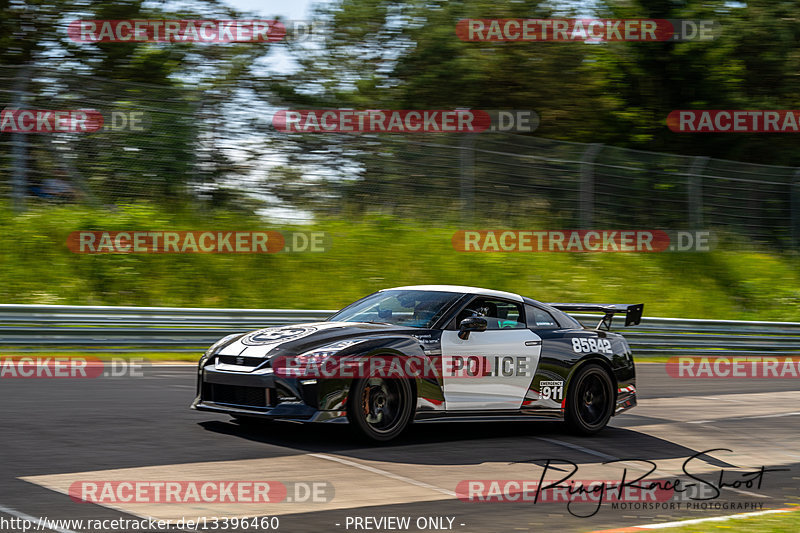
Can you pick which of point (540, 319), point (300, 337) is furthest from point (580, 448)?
point (300, 337)

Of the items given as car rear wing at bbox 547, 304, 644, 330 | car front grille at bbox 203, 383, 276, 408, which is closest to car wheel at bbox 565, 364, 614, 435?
car rear wing at bbox 547, 304, 644, 330

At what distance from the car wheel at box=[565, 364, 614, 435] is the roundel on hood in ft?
9.12

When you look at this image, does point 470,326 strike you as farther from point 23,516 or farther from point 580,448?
point 23,516

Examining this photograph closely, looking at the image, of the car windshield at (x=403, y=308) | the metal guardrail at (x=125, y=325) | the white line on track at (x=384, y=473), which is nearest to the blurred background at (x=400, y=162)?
the metal guardrail at (x=125, y=325)

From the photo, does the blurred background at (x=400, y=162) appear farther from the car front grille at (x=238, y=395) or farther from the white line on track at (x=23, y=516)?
the white line on track at (x=23, y=516)

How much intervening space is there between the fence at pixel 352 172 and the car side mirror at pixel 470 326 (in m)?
11.6

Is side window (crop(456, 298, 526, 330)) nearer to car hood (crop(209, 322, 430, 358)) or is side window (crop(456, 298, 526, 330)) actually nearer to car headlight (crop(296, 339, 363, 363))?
car hood (crop(209, 322, 430, 358))

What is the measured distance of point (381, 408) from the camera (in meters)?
8.57

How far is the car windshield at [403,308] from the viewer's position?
9.26 metres

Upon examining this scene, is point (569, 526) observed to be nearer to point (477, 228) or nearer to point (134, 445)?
point (134, 445)

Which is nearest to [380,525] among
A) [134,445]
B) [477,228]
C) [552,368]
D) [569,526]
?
[569,526]

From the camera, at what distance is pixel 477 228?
22.3m

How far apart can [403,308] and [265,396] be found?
1809mm

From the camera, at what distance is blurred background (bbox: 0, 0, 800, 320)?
18875 millimetres
